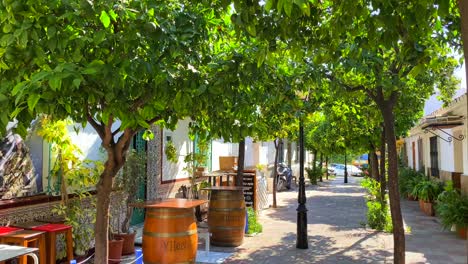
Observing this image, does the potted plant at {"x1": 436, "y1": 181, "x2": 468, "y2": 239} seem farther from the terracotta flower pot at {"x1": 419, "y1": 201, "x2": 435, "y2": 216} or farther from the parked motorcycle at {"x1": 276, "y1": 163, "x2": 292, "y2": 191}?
the parked motorcycle at {"x1": 276, "y1": 163, "x2": 292, "y2": 191}

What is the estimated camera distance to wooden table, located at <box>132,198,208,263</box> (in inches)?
230

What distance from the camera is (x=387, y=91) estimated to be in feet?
19.3

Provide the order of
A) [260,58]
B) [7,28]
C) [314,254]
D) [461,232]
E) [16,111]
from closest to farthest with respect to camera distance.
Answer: [16,111] → [7,28] → [260,58] → [314,254] → [461,232]

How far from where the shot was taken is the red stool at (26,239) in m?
5.16

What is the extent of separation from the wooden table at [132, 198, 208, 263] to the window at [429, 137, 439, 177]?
12481mm

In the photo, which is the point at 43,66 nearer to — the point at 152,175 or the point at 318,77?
the point at 318,77

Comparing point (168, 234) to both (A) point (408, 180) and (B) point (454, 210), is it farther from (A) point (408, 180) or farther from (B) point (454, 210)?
(A) point (408, 180)

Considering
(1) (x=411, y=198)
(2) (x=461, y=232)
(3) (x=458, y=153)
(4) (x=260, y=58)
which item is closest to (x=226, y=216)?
(2) (x=461, y=232)

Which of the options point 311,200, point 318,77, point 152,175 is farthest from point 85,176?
point 311,200

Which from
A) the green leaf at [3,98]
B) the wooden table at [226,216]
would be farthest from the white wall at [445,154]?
the green leaf at [3,98]

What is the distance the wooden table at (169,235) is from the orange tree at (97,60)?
2.52 m

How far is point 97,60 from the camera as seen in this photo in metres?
2.94

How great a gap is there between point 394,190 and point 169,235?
10.8 ft

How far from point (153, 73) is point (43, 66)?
0.73 m
